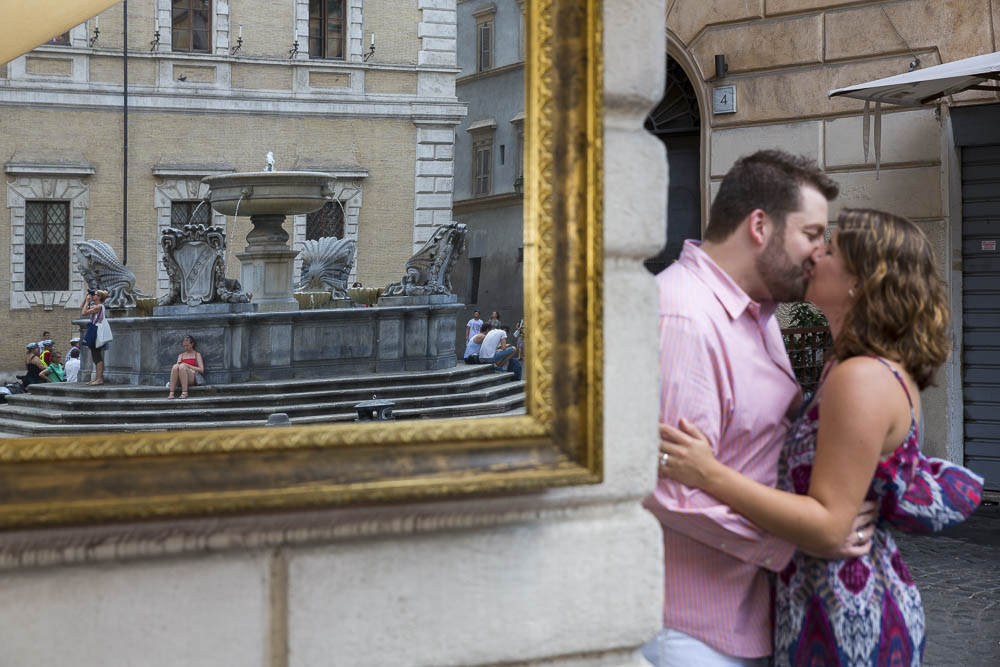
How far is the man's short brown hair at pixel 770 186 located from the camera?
7.94 feet

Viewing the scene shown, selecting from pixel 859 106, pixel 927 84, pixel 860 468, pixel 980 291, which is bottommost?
pixel 860 468

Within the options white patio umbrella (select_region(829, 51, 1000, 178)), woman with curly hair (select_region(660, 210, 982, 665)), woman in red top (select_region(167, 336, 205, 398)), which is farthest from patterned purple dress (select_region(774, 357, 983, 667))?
white patio umbrella (select_region(829, 51, 1000, 178))

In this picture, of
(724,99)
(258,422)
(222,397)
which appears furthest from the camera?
(724,99)

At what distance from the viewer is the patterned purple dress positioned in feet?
7.48

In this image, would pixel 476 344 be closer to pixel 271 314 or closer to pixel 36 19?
pixel 271 314

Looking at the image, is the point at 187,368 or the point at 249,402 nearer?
the point at 249,402

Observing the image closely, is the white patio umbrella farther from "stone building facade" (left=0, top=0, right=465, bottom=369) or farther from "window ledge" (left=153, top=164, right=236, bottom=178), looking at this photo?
"window ledge" (left=153, top=164, right=236, bottom=178)

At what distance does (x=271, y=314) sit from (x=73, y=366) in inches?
16.7

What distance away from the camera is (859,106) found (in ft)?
32.7

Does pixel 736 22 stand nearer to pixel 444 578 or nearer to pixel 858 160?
pixel 858 160

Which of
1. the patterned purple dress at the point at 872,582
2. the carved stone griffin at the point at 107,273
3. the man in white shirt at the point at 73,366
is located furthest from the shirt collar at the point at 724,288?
the man in white shirt at the point at 73,366

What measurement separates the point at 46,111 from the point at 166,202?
269 millimetres

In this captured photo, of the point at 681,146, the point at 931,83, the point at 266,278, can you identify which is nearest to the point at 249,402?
the point at 266,278

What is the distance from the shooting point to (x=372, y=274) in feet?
7.27
